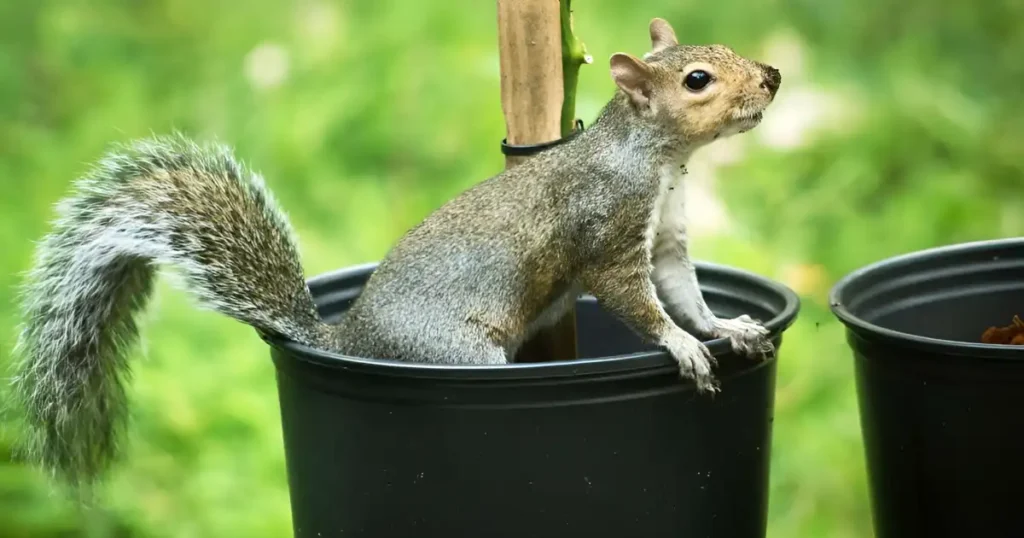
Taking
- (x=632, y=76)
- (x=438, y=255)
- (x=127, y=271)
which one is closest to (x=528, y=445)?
(x=438, y=255)

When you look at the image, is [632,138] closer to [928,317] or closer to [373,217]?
[928,317]

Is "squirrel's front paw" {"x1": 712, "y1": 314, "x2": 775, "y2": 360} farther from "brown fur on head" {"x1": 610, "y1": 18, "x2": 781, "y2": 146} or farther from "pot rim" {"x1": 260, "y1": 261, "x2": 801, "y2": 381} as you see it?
"brown fur on head" {"x1": 610, "y1": 18, "x2": 781, "y2": 146}

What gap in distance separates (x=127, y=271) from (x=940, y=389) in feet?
2.74

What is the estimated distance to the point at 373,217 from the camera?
2.21 meters

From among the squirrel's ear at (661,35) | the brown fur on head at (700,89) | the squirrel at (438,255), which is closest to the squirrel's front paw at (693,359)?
the squirrel at (438,255)

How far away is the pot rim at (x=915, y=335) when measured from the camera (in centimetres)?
113

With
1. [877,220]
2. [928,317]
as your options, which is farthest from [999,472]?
[877,220]

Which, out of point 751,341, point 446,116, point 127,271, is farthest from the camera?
point 446,116

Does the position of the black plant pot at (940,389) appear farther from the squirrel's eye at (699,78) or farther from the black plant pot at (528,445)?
the squirrel's eye at (699,78)

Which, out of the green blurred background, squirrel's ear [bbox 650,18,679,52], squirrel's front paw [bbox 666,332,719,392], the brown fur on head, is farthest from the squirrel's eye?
the green blurred background

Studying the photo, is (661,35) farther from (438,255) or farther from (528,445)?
(528,445)

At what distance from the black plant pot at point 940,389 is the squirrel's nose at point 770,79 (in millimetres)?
274

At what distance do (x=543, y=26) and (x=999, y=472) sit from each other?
2.10 ft

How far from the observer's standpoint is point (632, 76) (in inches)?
44.3
